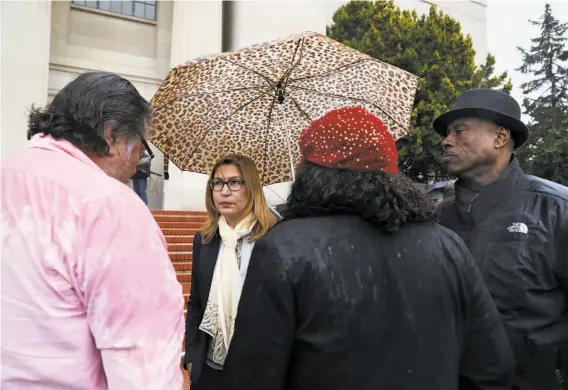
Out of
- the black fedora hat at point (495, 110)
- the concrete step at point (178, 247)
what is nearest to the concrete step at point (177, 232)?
the concrete step at point (178, 247)

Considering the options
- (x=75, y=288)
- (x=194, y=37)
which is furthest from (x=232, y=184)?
(x=194, y=37)

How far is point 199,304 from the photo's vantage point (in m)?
2.76

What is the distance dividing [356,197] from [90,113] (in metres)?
0.77

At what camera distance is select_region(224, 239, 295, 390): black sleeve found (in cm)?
125

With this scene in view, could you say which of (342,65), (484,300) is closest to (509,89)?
(342,65)

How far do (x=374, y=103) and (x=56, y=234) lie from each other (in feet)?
7.67

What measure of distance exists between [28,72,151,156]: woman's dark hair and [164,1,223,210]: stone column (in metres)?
9.92

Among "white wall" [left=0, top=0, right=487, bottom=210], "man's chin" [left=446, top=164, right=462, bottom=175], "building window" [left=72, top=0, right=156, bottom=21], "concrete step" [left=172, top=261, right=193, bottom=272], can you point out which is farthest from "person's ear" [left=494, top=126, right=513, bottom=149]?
"building window" [left=72, top=0, right=156, bottom=21]

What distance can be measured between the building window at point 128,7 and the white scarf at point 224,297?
1113 centimetres

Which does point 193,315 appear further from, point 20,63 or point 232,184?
point 20,63

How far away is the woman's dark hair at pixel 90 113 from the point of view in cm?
125

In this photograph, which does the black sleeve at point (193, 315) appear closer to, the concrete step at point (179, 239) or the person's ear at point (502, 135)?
the person's ear at point (502, 135)

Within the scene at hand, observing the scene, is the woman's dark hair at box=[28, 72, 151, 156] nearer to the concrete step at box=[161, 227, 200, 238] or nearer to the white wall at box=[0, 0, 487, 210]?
the concrete step at box=[161, 227, 200, 238]

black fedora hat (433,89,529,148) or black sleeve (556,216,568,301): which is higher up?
black fedora hat (433,89,529,148)
